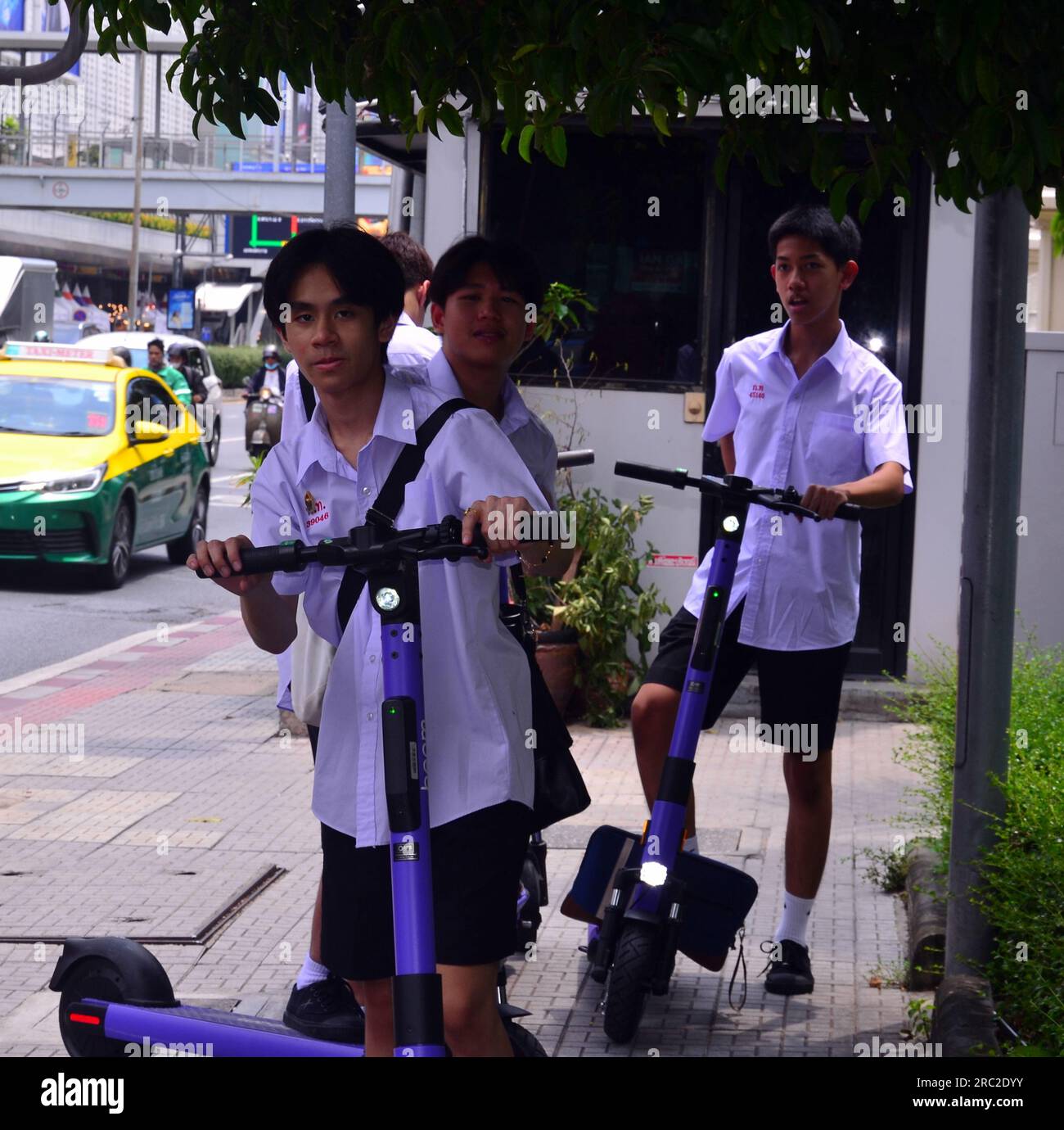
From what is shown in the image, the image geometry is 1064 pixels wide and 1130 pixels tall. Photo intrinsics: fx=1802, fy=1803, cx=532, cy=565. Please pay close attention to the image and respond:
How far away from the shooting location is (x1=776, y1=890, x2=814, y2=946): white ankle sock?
16.9 ft

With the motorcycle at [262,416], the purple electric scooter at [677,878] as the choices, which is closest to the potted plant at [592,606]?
the purple electric scooter at [677,878]

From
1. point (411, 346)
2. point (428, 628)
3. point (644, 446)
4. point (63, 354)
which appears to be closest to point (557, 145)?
point (428, 628)

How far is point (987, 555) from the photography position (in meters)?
4.60

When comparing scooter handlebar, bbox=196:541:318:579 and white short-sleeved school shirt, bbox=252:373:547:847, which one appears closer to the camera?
scooter handlebar, bbox=196:541:318:579

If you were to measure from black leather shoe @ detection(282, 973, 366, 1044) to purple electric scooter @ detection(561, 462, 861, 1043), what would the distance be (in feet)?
2.13

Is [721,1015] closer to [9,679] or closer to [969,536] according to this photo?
[969,536]

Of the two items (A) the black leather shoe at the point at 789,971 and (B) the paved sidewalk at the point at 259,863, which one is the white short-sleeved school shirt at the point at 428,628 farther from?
(A) the black leather shoe at the point at 789,971

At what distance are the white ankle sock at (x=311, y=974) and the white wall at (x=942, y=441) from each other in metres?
5.49

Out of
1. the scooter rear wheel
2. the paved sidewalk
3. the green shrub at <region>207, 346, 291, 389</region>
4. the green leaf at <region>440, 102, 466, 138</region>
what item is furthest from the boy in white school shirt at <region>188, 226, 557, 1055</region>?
the green shrub at <region>207, 346, 291, 389</region>

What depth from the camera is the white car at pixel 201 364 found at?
2847 cm

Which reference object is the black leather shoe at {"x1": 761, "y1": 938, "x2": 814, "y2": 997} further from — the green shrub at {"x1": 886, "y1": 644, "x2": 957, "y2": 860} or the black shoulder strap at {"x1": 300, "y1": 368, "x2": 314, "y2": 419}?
the black shoulder strap at {"x1": 300, "y1": 368, "x2": 314, "y2": 419}

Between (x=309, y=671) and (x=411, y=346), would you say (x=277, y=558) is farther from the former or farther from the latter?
(x=411, y=346)

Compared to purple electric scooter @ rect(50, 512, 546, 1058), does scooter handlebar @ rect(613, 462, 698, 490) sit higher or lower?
higher

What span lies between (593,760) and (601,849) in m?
3.61
